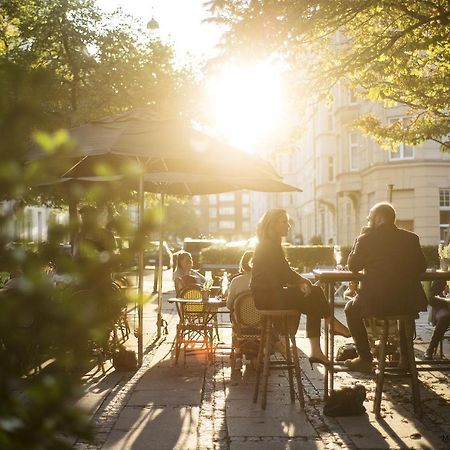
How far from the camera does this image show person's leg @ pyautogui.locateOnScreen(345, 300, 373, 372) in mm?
6734

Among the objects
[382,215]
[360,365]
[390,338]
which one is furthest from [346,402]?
[390,338]

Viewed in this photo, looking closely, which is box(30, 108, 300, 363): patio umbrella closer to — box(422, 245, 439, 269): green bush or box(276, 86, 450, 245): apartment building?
box(422, 245, 439, 269): green bush

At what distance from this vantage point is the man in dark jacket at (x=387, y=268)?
616cm

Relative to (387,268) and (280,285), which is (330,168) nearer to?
(280,285)

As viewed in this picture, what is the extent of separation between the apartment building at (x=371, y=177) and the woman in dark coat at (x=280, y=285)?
69.9 feet

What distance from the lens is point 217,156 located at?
8.28 metres

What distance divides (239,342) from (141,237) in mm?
6880

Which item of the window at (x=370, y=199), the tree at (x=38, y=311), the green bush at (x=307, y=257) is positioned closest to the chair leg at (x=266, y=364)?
the tree at (x=38, y=311)

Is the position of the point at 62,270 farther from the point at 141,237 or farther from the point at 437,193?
the point at 437,193

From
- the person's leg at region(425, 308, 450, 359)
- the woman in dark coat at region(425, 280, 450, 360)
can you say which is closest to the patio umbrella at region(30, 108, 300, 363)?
the woman in dark coat at region(425, 280, 450, 360)

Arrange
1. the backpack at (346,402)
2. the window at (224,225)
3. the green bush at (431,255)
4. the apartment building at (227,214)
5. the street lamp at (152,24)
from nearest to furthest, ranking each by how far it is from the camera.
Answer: the backpack at (346,402), the green bush at (431,255), the street lamp at (152,24), the apartment building at (227,214), the window at (224,225)

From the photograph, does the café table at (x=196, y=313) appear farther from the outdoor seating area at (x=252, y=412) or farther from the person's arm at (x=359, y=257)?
the person's arm at (x=359, y=257)

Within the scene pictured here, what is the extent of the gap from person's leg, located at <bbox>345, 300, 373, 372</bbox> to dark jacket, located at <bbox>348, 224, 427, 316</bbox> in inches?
11.1

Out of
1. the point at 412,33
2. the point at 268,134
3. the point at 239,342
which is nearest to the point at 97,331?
the point at 239,342
